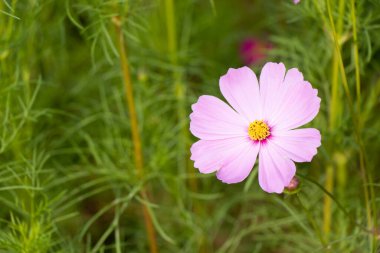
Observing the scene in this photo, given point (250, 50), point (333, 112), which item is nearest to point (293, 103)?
point (333, 112)

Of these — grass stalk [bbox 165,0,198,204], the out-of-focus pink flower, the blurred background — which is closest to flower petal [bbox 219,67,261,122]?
the blurred background

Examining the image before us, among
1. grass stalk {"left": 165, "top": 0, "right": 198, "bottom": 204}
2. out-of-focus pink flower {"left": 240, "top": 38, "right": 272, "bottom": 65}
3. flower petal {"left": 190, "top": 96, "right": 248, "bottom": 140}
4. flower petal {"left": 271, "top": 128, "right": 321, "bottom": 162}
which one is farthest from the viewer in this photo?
out-of-focus pink flower {"left": 240, "top": 38, "right": 272, "bottom": 65}

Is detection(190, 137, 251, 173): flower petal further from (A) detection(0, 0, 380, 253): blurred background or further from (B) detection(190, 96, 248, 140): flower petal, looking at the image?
(A) detection(0, 0, 380, 253): blurred background

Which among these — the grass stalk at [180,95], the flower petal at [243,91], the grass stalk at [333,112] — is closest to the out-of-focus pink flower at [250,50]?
the grass stalk at [180,95]

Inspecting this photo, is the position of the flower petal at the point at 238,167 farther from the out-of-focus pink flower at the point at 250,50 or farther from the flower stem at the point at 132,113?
the out-of-focus pink flower at the point at 250,50

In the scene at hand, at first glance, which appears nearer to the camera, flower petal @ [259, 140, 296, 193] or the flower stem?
flower petal @ [259, 140, 296, 193]

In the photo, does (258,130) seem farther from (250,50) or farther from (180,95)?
(250,50)

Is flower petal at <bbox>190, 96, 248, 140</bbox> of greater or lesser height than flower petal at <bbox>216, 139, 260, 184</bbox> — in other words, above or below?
above
